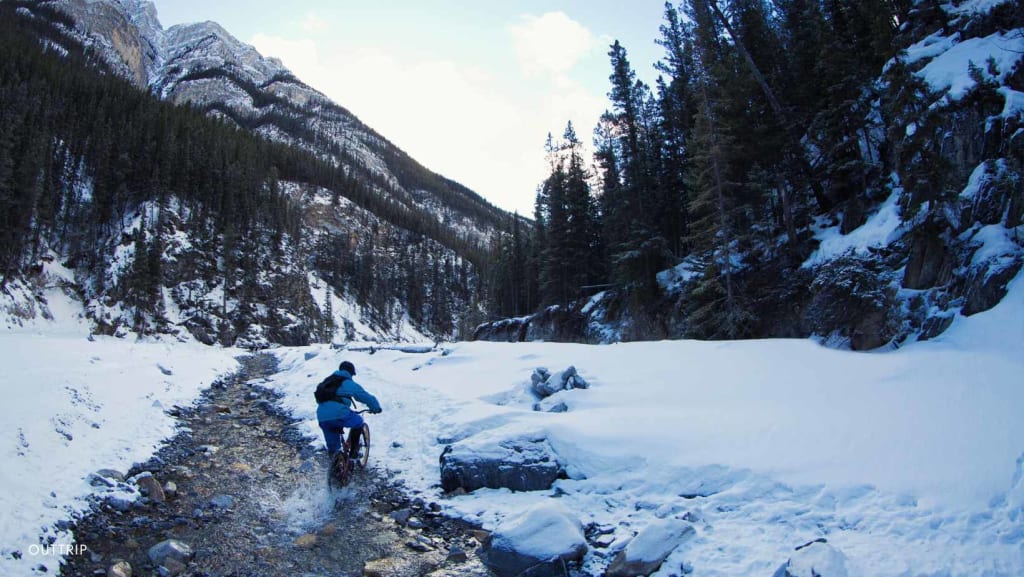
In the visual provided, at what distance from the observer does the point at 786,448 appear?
22.3ft

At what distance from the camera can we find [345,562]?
18.1 ft

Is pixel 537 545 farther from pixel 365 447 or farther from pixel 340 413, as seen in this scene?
pixel 365 447

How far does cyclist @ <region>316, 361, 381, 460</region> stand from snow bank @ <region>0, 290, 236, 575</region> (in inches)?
125

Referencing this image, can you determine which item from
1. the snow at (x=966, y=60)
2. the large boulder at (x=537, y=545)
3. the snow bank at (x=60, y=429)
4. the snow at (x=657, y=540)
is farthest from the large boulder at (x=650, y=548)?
the snow at (x=966, y=60)

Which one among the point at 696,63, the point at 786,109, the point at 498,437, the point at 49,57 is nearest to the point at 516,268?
the point at 696,63

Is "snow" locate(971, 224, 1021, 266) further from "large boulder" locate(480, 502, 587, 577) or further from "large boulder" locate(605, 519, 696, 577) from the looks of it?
"large boulder" locate(480, 502, 587, 577)

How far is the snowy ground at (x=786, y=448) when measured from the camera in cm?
477

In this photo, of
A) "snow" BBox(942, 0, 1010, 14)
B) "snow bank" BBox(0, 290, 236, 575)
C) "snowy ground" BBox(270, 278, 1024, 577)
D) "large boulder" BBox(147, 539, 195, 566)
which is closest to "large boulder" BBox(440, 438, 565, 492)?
"snowy ground" BBox(270, 278, 1024, 577)

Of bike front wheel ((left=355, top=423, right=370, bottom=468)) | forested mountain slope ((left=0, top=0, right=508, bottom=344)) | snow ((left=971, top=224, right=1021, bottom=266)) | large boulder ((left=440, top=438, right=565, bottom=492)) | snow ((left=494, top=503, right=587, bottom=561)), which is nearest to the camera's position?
snow ((left=494, top=503, right=587, bottom=561))

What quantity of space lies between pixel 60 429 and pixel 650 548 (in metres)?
9.67

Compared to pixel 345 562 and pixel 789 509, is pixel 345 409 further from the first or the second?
pixel 789 509

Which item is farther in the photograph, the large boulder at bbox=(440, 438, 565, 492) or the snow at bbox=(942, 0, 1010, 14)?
the snow at bbox=(942, 0, 1010, 14)

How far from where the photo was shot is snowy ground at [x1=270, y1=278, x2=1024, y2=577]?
15.6 ft

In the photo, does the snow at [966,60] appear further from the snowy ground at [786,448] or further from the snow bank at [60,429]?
the snow bank at [60,429]
